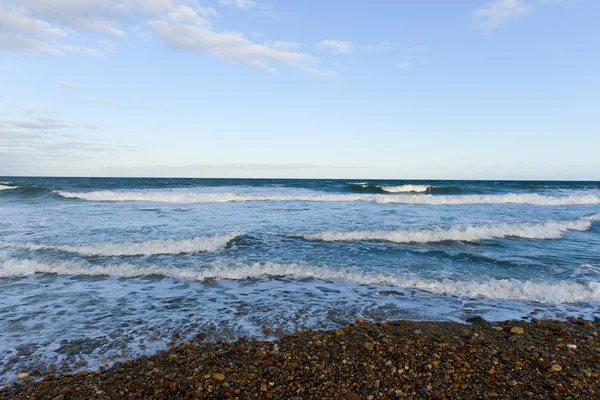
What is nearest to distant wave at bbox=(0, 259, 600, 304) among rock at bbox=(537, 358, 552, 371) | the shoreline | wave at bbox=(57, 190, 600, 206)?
the shoreline

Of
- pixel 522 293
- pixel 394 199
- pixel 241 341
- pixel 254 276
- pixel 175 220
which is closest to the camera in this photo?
pixel 241 341

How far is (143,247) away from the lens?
33.5ft

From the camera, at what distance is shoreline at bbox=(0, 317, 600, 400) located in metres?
3.48

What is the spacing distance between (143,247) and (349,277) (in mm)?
5923

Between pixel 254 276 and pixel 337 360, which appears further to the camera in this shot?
pixel 254 276

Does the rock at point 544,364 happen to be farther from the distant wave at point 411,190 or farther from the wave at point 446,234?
the distant wave at point 411,190

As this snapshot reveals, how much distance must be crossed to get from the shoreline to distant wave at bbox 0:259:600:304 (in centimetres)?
199

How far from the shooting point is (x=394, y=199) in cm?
2841

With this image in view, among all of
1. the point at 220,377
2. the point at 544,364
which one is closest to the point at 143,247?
the point at 220,377

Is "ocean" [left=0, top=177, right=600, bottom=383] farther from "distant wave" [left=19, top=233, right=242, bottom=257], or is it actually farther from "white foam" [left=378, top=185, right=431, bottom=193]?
"white foam" [left=378, top=185, right=431, bottom=193]

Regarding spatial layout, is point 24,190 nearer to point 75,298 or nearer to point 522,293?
point 75,298

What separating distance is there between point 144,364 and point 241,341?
3.86 feet

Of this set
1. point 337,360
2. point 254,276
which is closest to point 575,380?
point 337,360

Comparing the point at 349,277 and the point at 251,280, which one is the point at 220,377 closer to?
the point at 251,280
